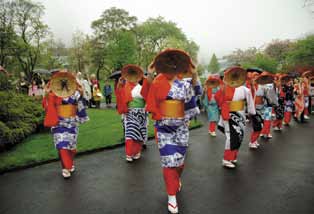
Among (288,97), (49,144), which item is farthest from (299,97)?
(49,144)

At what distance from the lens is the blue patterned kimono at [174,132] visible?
11.5 feet

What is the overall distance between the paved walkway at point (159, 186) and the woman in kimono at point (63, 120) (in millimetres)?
423

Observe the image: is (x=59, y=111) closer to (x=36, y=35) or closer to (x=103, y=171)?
(x=103, y=171)

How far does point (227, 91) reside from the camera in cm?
502

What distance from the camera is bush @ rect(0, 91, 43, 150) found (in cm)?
627

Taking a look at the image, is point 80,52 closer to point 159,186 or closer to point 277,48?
point 277,48

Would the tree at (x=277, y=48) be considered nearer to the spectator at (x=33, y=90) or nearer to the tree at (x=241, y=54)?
the tree at (x=241, y=54)

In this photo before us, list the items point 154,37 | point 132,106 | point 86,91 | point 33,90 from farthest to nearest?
point 154,37
point 33,90
point 86,91
point 132,106

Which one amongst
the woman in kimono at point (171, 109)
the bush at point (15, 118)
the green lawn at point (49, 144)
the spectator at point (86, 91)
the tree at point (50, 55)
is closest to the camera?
the woman in kimono at point (171, 109)

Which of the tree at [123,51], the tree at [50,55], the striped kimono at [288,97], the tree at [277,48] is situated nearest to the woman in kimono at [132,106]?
the striped kimono at [288,97]

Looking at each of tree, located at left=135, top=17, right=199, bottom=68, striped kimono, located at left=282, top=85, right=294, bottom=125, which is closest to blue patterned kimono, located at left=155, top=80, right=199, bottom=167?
striped kimono, located at left=282, top=85, right=294, bottom=125

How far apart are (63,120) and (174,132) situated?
7.13 ft

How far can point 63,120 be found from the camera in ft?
15.3

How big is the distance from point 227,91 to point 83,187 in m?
3.08
